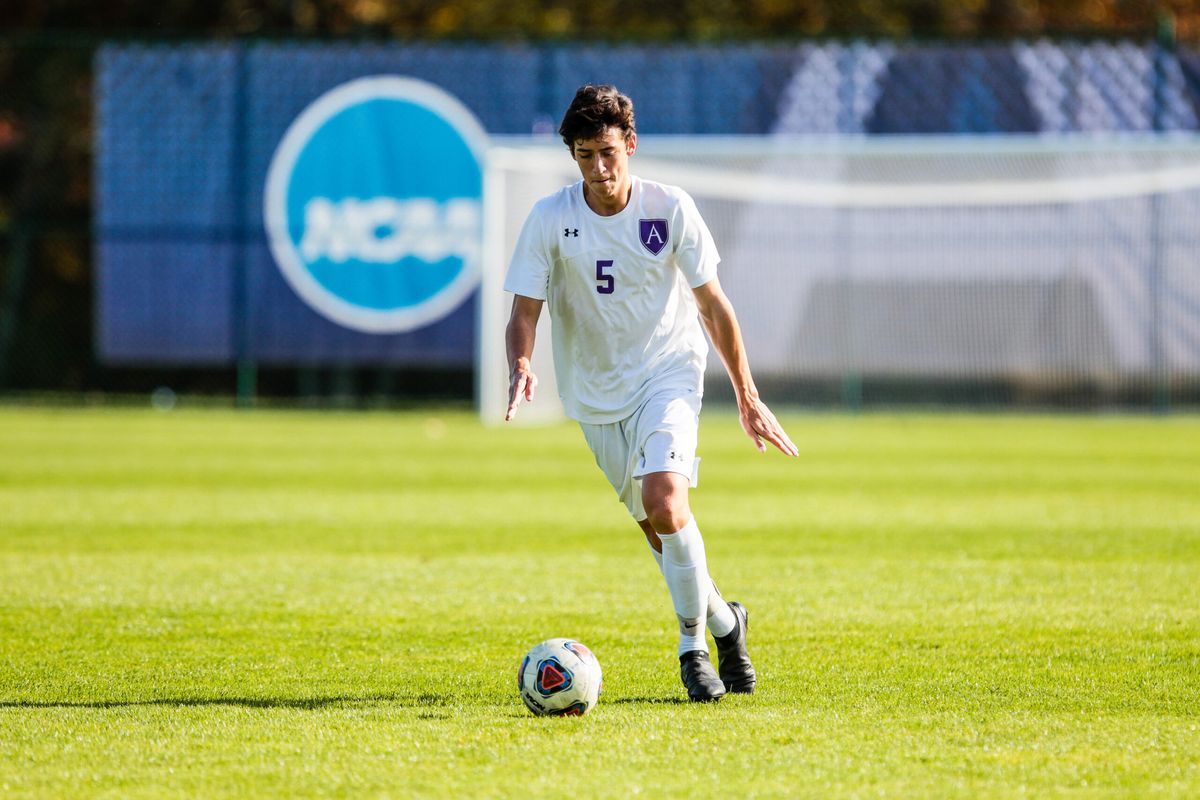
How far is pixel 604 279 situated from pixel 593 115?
68cm

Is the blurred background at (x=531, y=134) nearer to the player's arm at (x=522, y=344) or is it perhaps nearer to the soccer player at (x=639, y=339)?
the soccer player at (x=639, y=339)

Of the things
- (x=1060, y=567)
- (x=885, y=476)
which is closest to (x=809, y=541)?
(x=1060, y=567)

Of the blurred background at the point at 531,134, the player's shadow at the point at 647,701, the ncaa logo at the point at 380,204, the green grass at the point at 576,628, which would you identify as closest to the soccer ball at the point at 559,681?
the green grass at the point at 576,628

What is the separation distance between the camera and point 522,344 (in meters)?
6.05

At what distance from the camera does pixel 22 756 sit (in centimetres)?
493

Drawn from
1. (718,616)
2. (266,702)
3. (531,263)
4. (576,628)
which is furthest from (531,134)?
(266,702)

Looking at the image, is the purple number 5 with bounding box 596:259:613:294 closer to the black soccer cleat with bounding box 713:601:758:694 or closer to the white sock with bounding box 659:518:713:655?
the white sock with bounding box 659:518:713:655

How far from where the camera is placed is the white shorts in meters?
5.93

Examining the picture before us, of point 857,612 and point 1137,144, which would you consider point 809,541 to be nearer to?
point 857,612

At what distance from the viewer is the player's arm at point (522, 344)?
19.2 ft

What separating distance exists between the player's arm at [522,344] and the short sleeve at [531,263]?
4cm

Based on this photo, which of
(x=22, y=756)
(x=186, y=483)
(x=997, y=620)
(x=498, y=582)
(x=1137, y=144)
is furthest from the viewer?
(x=1137, y=144)

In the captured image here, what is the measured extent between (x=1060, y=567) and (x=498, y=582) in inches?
129

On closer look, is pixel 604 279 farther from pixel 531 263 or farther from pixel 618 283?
pixel 531 263
